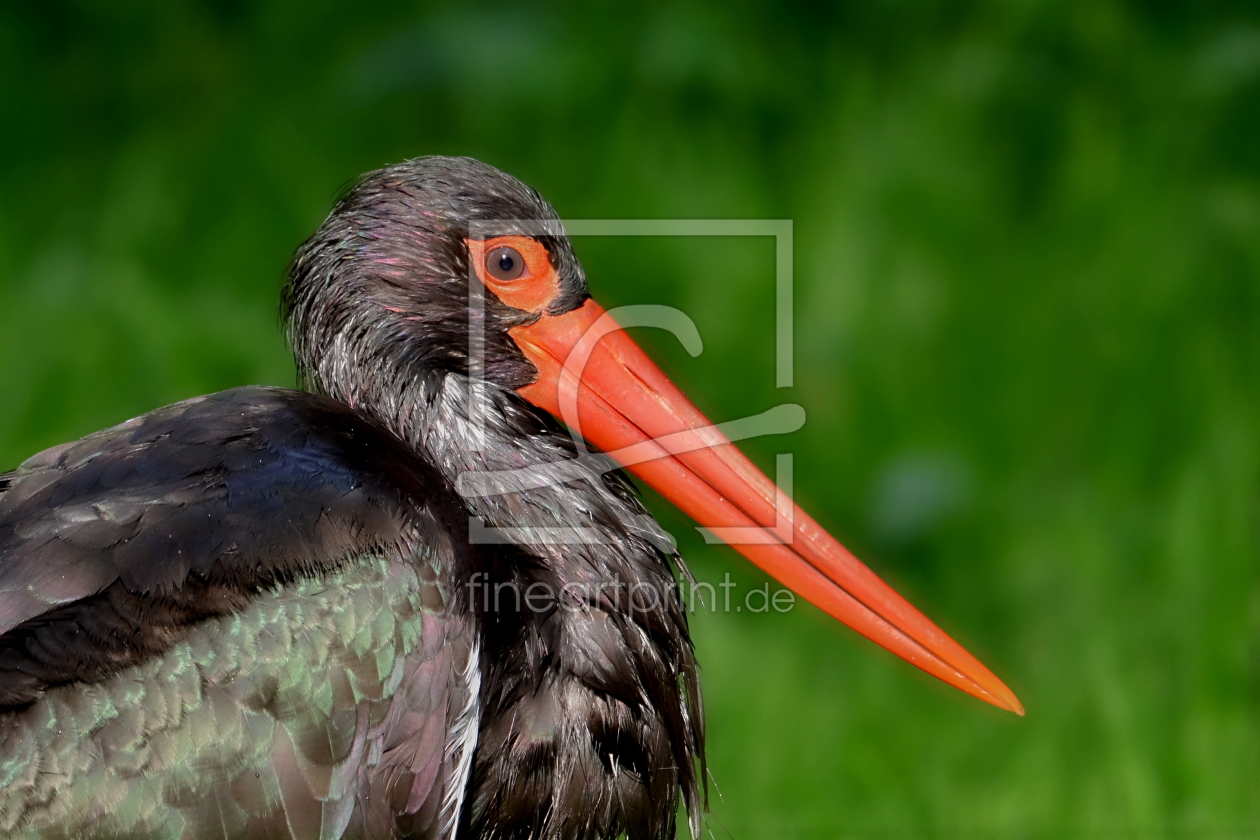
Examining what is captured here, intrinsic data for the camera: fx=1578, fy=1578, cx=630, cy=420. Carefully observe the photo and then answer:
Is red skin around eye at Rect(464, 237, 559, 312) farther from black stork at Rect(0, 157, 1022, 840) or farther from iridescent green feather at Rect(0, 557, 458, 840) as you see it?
iridescent green feather at Rect(0, 557, 458, 840)

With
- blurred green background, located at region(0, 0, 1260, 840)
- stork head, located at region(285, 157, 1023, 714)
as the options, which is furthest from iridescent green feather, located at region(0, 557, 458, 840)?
blurred green background, located at region(0, 0, 1260, 840)

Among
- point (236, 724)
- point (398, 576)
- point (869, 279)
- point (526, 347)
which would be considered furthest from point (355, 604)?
point (869, 279)

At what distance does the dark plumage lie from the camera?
205 centimetres

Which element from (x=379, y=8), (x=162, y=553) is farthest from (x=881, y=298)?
(x=162, y=553)

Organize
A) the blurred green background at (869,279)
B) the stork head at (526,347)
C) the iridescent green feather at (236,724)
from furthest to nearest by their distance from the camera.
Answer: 1. the blurred green background at (869,279)
2. the stork head at (526,347)
3. the iridescent green feather at (236,724)

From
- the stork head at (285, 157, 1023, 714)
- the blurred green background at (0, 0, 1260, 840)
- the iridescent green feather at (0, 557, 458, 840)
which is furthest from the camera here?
the blurred green background at (0, 0, 1260, 840)

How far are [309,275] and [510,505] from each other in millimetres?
538

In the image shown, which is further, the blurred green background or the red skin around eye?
the blurred green background

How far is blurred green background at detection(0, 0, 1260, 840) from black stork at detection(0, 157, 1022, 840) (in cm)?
134

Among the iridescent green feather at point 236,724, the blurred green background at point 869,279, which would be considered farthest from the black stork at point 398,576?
the blurred green background at point 869,279

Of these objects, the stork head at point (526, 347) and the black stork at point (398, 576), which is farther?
the stork head at point (526, 347)

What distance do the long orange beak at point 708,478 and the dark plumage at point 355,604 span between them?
0.05 metres

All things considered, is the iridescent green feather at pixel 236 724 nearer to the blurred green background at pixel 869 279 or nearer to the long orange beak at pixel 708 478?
the long orange beak at pixel 708 478

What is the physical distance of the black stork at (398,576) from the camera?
2061 mm
